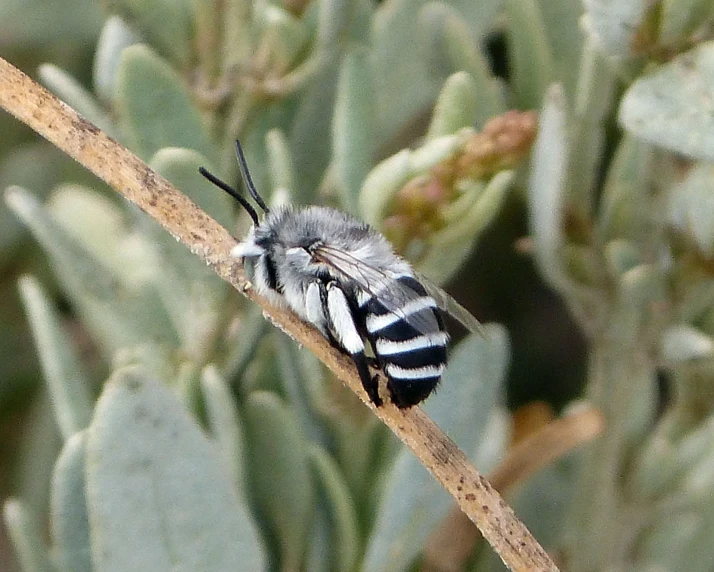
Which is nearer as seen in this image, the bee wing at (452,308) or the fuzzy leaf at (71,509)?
the fuzzy leaf at (71,509)

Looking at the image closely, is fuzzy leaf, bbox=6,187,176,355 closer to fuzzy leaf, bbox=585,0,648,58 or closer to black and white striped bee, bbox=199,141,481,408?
black and white striped bee, bbox=199,141,481,408

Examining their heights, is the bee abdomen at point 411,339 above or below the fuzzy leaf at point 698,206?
above

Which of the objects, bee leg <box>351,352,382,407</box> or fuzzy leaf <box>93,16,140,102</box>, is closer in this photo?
bee leg <box>351,352,382,407</box>

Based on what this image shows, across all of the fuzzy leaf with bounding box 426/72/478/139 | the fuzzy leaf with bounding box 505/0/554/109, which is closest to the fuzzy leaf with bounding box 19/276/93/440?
the fuzzy leaf with bounding box 426/72/478/139

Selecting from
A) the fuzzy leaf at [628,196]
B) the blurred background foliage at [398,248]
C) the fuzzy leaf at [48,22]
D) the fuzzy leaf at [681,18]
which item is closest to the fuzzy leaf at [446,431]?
the blurred background foliage at [398,248]

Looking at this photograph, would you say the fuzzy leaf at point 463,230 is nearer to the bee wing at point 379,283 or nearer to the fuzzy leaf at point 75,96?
the bee wing at point 379,283

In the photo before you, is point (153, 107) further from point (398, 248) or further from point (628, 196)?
point (628, 196)

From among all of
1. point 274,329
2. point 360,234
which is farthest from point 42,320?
point 360,234

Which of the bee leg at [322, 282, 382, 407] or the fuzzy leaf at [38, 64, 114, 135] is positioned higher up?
the fuzzy leaf at [38, 64, 114, 135]
